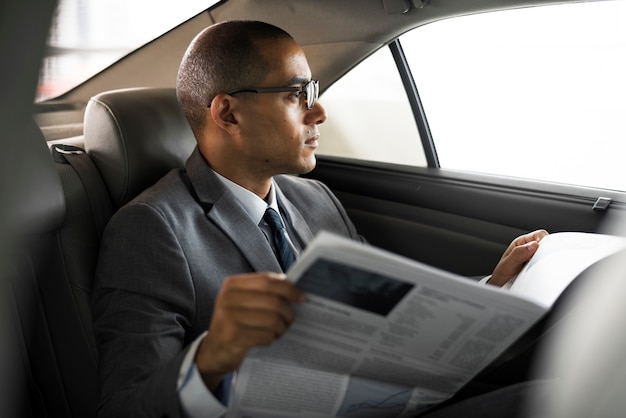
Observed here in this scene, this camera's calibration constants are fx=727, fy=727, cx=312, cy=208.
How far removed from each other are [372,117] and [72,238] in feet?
5.18

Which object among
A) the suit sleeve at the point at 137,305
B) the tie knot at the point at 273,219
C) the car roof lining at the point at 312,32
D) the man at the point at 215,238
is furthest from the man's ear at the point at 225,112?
the car roof lining at the point at 312,32

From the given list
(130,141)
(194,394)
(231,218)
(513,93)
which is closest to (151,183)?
(130,141)

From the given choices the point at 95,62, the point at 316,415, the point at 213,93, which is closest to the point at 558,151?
the point at 213,93

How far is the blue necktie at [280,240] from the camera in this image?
166 centimetres

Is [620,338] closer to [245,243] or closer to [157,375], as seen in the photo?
[157,375]

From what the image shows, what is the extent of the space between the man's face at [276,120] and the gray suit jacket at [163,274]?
0.46 ft

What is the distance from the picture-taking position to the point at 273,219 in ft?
5.62

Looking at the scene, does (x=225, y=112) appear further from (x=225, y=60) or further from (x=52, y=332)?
(x=52, y=332)

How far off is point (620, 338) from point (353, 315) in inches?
12.4

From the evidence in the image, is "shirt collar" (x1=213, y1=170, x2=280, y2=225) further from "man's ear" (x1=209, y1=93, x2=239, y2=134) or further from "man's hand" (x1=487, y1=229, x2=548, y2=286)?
"man's hand" (x1=487, y1=229, x2=548, y2=286)

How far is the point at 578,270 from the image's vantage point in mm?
1196

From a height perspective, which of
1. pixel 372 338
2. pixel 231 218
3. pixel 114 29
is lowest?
pixel 231 218

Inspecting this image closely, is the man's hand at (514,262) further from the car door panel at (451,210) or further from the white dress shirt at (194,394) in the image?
the white dress shirt at (194,394)

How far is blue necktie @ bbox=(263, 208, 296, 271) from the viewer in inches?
65.3
